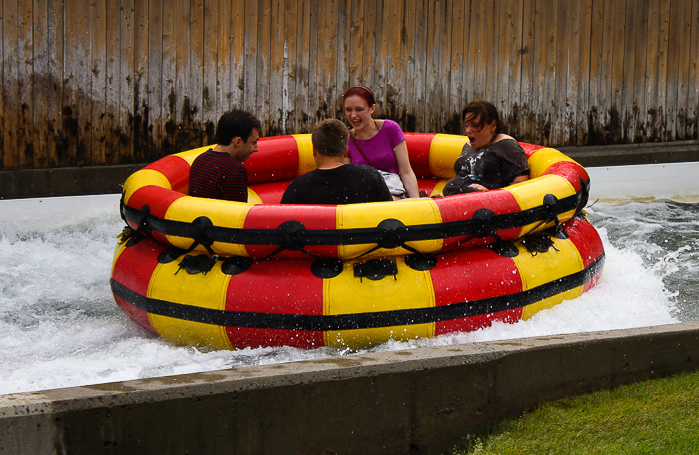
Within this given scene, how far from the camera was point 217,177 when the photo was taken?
3646 millimetres

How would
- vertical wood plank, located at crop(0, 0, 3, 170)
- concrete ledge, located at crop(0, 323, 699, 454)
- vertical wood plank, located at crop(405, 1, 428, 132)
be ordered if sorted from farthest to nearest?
vertical wood plank, located at crop(405, 1, 428, 132), vertical wood plank, located at crop(0, 0, 3, 170), concrete ledge, located at crop(0, 323, 699, 454)

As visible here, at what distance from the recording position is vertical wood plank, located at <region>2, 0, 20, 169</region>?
561 centimetres

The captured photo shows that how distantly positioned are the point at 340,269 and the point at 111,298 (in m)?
1.94

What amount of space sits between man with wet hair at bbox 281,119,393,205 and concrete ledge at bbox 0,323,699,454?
3.67 ft

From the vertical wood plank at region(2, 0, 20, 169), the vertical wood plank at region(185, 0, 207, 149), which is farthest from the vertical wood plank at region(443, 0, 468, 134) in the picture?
the vertical wood plank at region(2, 0, 20, 169)

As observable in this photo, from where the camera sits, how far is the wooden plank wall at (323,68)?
5832 millimetres

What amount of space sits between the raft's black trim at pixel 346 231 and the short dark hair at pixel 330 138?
1.51 ft

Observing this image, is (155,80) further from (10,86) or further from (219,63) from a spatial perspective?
(10,86)

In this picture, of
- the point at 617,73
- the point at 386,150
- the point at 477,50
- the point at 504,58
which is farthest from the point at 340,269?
the point at 617,73

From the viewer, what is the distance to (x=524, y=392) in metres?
2.47

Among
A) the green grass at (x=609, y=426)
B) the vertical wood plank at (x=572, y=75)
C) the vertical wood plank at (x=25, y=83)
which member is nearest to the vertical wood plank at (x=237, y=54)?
the vertical wood plank at (x=25, y=83)

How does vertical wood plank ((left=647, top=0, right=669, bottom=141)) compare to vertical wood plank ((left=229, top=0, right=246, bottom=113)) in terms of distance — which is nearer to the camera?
vertical wood plank ((left=229, top=0, right=246, bottom=113))

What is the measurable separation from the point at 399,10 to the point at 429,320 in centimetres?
440

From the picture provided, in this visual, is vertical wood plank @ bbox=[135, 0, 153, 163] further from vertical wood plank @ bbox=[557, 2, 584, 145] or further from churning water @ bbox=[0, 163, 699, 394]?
vertical wood plank @ bbox=[557, 2, 584, 145]
